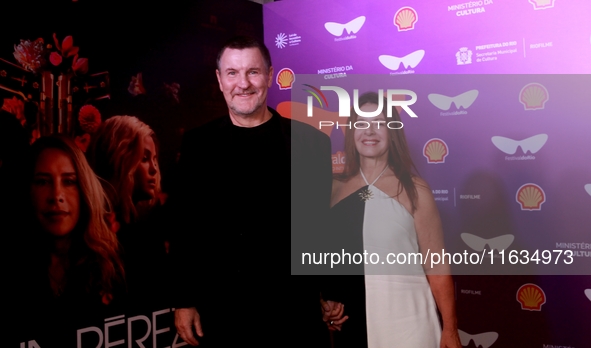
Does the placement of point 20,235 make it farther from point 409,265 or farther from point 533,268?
point 533,268

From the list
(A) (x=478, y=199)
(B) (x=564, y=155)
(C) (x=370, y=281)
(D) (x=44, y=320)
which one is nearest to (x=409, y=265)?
(C) (x=370, y=281)

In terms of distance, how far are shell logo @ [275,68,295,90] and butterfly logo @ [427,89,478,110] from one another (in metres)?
0.94

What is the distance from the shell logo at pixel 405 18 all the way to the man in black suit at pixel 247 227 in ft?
2.63

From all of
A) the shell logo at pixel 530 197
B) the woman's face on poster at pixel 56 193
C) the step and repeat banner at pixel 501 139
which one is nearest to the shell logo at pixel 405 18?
the step and repeat banner at pixel 501 139

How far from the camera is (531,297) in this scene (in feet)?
8.46

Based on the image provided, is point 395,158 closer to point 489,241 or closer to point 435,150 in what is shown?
point 435,150

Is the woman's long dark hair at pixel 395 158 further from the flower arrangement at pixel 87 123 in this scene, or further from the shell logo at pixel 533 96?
the flower arrangement at pixel 87 123

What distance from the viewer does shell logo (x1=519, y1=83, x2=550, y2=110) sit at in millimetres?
2537

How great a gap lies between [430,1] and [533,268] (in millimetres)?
1497

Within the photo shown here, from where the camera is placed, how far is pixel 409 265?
2844mm

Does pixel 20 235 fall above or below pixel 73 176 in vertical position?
below

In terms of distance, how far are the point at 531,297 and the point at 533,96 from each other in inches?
38.9

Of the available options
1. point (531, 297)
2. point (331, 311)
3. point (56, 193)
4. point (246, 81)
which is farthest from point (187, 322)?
point (531, 297)

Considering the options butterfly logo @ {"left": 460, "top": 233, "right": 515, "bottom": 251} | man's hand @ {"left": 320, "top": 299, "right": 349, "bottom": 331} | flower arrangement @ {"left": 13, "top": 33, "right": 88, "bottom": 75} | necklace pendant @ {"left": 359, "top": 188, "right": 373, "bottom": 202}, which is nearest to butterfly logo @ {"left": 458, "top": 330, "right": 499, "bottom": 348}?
butterfly logo @ {"left": 460, "top": 233, "right": 515, "bottom": 251}
